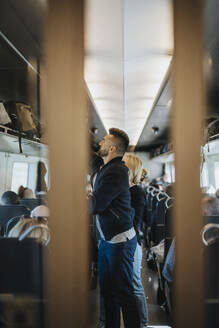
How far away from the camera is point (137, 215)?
2080 millimetres

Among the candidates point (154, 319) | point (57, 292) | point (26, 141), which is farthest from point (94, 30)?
point (154, 319)

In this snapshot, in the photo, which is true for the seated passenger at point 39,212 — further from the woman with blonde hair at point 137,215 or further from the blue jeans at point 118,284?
the woman with blonde hair at point 137,215

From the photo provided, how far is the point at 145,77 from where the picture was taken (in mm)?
2955

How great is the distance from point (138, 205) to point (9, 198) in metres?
1.22

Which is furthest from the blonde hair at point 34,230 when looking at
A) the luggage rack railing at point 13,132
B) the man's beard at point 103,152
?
the man's beard at point 103,152

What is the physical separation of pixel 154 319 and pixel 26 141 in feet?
6.46

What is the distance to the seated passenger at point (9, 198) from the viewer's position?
41.8 inches

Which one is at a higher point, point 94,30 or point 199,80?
point 94,30

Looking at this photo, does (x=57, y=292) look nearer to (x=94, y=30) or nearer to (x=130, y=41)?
(x=94, y=30)

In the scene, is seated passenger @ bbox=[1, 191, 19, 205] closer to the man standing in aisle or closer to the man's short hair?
the man standing in aisle

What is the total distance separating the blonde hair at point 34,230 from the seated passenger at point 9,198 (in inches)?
3.9

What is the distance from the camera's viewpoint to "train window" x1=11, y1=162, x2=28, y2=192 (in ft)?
3.34

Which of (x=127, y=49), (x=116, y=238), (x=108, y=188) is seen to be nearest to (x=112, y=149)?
(x=108, y=188)

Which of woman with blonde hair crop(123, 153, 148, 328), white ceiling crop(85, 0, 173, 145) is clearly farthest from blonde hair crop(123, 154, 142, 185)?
white ceiling crop(85, 0, 173, 145)
